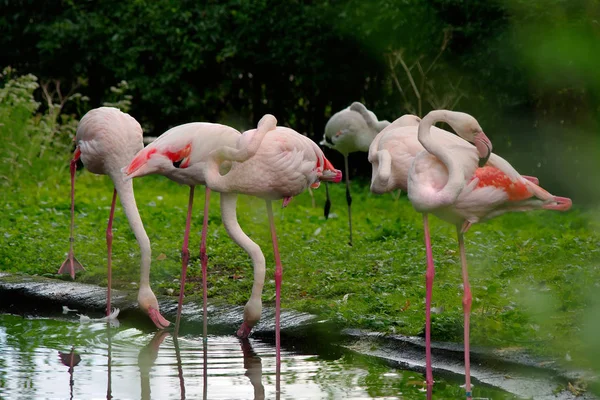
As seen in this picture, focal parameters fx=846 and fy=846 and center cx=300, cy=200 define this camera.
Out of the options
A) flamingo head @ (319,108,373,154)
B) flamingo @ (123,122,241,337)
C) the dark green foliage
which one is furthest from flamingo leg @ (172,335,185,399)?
the dark green foliage

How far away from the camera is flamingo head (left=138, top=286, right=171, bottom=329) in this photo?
15.5 feet

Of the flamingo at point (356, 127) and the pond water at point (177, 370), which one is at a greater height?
the flamingo at point (356, 127)

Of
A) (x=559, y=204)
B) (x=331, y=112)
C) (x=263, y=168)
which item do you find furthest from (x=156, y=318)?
(x=331, y=112)

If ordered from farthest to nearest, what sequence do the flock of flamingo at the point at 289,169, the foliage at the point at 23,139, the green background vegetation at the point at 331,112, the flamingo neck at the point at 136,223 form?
1. the foliage at the point at 23,139
2. the flamingo neck at the point at 136,223
3. the flock of flamingo at the point at 289,169
4. the green background vegetation at the point at 331,112

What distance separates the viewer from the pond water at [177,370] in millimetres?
3420

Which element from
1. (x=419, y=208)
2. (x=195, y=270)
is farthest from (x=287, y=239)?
(x=419, y=208)

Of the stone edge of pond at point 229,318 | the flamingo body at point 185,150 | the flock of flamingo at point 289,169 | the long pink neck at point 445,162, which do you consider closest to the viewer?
the long pink neck at point 445,162

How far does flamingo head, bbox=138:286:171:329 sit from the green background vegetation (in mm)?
684

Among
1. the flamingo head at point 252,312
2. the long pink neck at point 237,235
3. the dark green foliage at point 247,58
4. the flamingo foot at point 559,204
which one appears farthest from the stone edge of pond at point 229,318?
the dark green foliage at point 247,58

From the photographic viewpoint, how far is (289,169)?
4.29 m

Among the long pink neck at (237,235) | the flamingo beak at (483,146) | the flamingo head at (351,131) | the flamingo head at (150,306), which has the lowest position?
the flamingo head at (150,306)

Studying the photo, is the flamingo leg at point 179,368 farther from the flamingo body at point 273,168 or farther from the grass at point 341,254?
the flamingo body at point 273,168

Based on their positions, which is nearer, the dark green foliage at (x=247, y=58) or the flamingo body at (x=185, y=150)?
the flamingo body at (x=185, y=150)

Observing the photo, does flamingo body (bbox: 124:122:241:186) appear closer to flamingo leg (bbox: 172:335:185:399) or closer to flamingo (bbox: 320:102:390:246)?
flamingo leg (bbox: 172:335:185:399)
